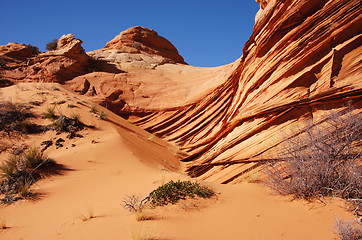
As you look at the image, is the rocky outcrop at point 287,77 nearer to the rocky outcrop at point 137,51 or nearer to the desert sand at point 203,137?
the desert sand at point 203,137

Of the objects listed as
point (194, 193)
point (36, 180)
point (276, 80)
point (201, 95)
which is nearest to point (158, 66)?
point (201, 95)

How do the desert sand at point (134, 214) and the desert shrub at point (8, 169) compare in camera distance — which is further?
the desert shrub at point (8, 169)

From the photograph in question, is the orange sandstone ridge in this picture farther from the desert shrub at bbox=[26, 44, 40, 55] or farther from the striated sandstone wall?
the desert shrub at bbox=[26, 44, 40, 55]

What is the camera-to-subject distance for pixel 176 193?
146 inches

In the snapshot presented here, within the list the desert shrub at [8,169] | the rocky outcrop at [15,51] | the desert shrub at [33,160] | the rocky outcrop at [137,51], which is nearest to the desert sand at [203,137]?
the desert shrub at [33,160]

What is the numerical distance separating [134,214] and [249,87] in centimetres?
626

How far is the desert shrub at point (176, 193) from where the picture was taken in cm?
352

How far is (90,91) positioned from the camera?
13.2 meters

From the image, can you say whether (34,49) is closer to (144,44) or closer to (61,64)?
(61,64)

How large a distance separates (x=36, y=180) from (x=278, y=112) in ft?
22.7

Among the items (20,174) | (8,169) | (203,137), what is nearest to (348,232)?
(20,174)

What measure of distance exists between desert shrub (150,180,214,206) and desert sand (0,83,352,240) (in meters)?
0.14

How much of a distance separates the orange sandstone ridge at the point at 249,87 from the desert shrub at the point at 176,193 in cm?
220

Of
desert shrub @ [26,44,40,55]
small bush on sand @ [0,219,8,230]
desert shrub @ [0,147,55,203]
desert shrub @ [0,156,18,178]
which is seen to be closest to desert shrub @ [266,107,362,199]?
small bush on sand @ [0,219,8,230]
